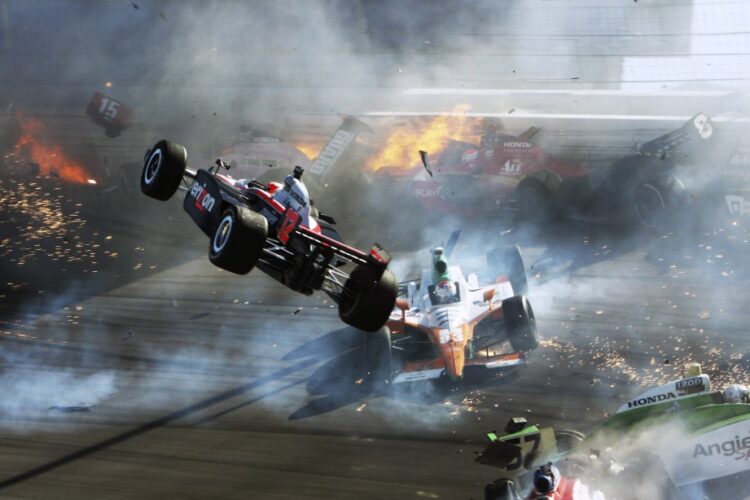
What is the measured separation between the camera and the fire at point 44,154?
69.5 feet

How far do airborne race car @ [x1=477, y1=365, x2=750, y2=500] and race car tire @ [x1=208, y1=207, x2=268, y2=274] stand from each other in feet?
10.0

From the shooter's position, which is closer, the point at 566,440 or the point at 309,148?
the point at 566,440

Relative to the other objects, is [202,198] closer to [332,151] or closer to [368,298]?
[368,298]

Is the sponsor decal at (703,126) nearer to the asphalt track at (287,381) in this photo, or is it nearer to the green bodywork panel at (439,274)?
the asphalt track at (287,381)

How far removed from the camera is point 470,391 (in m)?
11.8

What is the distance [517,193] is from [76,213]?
33.2ft

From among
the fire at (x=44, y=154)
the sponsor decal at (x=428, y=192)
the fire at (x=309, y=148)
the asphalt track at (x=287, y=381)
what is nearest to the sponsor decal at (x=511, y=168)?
the sponsor decal at (x=428, y=192)

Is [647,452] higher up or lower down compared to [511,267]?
lower down

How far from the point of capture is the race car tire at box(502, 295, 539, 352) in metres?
12.5

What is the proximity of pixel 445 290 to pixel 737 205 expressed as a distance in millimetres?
6588

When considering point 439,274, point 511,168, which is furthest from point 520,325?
point 511,168

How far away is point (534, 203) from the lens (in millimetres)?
17422

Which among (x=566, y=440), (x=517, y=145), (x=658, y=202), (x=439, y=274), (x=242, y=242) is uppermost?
(x=517, y=145)

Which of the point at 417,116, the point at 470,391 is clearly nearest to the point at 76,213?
the point at 417,116
